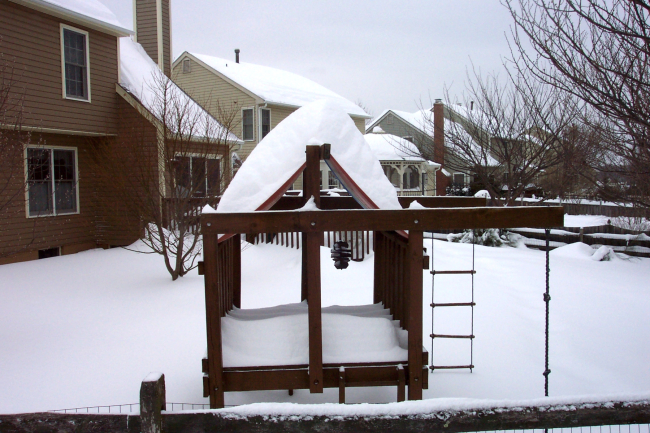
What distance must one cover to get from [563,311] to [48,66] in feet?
39.5

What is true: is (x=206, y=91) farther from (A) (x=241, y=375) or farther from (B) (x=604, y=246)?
(A) (x=241, y=375)

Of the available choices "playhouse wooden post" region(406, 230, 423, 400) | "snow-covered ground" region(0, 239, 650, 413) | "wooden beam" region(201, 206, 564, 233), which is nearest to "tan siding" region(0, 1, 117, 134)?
"snow-covered ground" region(0, 239, 650, 413)

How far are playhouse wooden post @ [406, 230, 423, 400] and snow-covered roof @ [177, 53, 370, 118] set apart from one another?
18.3m

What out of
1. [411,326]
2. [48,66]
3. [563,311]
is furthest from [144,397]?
[48,66]

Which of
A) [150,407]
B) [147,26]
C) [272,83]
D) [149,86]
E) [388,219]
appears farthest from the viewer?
[272,83]

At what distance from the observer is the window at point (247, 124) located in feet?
72.5

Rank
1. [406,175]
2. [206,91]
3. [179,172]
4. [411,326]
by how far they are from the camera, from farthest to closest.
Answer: [406,175], [206,91], [179,172], [411,326]

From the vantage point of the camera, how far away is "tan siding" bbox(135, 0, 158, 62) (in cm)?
1664

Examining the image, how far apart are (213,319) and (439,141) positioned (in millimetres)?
14201

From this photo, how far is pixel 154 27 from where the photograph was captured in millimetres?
16719

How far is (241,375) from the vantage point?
3.97 metres

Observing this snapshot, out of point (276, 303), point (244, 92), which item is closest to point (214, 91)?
point (244, 92)

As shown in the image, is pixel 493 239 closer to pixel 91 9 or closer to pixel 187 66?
pixel 91 9

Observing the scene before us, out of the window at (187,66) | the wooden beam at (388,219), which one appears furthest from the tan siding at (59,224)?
the window at (187,66)
